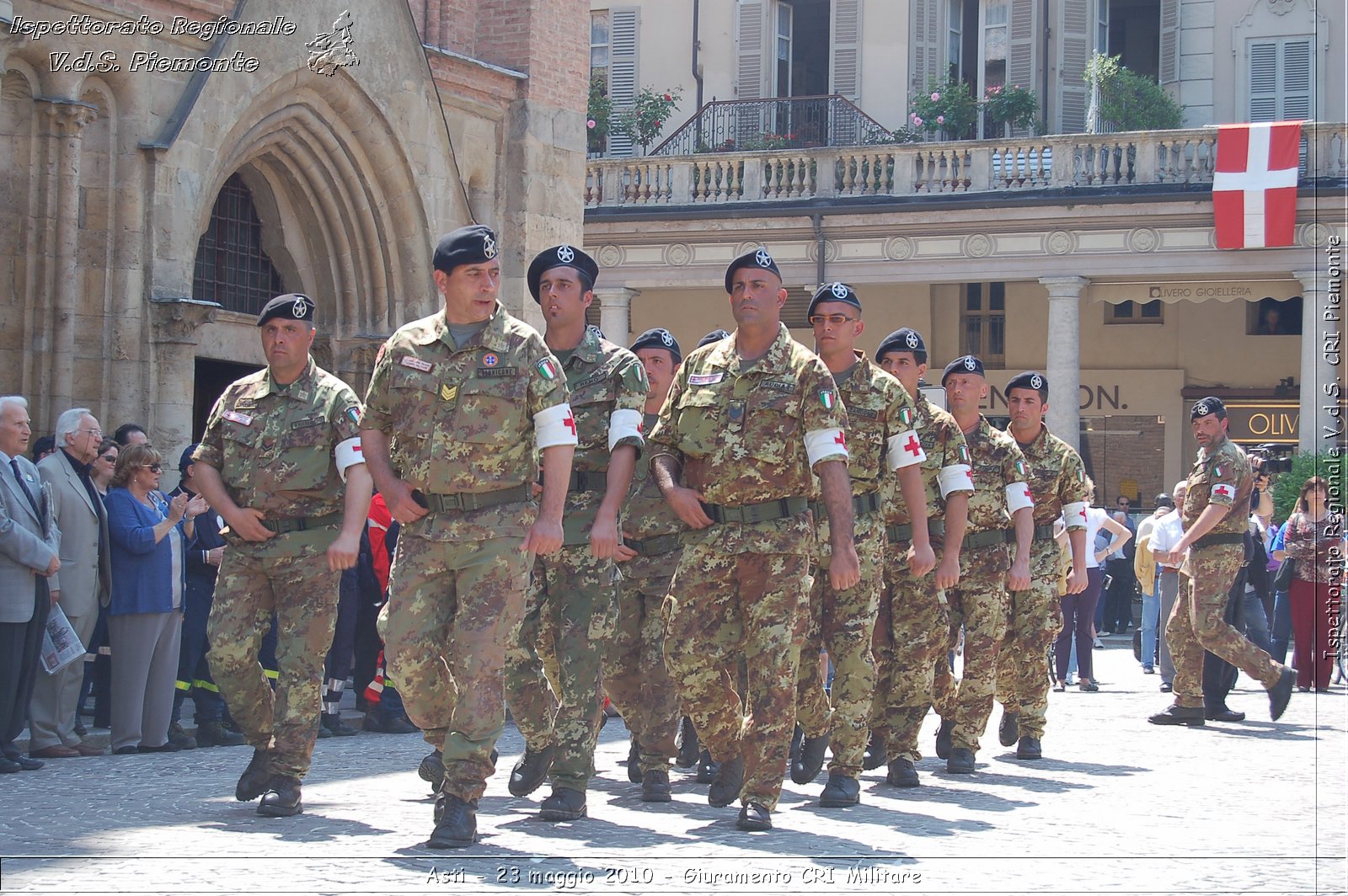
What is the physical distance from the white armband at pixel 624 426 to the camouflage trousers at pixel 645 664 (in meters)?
1.05

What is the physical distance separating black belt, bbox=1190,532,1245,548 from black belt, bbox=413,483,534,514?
704cm

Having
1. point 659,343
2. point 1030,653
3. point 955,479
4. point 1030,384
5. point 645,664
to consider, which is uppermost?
point 659,343

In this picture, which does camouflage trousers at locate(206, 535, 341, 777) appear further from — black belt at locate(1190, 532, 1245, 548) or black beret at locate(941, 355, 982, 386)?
black belt at locate(1190, 532, 1245, 548)

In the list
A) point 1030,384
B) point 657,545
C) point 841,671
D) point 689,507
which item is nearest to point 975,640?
point 841,671

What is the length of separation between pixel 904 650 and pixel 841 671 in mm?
1014

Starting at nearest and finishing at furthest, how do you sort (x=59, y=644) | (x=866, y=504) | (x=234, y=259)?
1. (x=866, y=504)
2. (x=59, y=644)
3. (x=234, y=259)

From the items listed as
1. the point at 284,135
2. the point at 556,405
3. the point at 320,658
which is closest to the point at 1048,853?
the point at 556,405

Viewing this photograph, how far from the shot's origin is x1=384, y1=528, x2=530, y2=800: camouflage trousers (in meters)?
6.70

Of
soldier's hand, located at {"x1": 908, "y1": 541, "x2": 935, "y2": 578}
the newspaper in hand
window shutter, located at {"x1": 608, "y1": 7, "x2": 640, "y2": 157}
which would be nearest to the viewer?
soldier's hand, located at {"x1": 908, "y1": 541, "x2": 935, "y2": 578}

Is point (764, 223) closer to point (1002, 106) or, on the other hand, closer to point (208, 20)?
point (1002, 106)

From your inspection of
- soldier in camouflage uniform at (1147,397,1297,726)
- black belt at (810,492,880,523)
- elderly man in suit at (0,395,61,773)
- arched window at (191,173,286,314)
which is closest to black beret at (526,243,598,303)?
black belt at (810,492,880,523)

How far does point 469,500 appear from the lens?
6828 millimetres

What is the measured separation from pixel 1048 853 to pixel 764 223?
24.6 metres

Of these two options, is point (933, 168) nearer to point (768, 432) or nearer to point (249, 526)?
point (768, 432)
